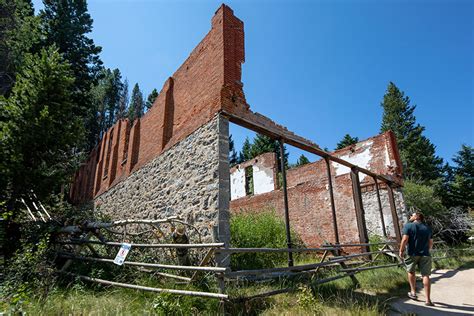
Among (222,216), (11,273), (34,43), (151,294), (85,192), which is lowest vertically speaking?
(151,294)

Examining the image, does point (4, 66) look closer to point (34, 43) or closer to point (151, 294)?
point (34, 43)

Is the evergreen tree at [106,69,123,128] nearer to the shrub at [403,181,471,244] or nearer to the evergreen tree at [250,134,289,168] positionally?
the evergreen tree at [250,134,289,168]

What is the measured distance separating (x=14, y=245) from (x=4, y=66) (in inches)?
425

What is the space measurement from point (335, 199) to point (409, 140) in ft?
80.7

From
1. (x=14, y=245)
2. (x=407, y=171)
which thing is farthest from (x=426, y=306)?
(x=407, y=171)

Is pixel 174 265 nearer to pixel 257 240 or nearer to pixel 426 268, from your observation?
pixel 257 240

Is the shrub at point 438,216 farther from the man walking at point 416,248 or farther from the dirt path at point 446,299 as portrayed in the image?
the man walking at point 416,248

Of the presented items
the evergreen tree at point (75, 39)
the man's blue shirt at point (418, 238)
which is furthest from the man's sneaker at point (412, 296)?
the evergreen tree at point (75, 39)

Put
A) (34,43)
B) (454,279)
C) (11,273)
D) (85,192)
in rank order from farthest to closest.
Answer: (85,192)
(34,43)
(454,279)
(11,273)

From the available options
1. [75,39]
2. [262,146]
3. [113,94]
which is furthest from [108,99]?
[262,146]

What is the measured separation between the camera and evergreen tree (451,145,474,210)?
22.1 m

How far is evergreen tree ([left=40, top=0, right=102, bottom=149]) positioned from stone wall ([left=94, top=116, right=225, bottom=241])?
8.62 metres

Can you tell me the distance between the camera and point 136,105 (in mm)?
33781

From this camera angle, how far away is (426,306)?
4.46 metres
